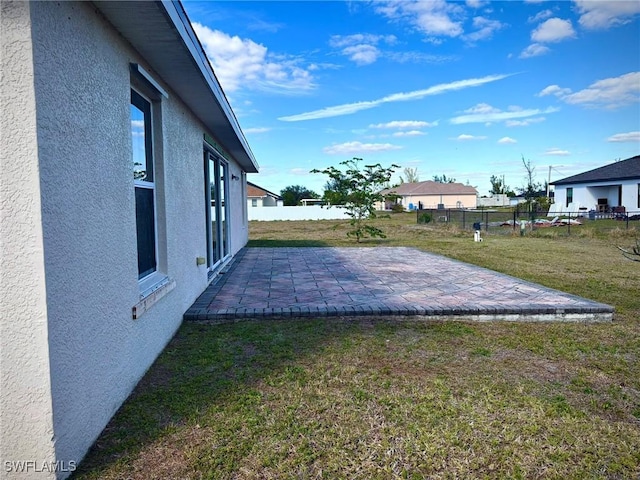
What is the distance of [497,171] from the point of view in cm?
5841

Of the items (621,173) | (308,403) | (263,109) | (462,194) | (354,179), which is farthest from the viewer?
(462,194)

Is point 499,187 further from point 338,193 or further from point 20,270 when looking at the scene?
point 20,270

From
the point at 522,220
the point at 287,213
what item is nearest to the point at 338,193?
the point at 522,220

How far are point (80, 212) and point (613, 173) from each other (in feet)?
125

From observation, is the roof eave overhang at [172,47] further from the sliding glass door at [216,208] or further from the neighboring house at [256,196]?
the neighboring house at [256,196]

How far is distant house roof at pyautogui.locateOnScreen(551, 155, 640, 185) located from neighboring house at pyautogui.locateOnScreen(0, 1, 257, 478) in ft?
114

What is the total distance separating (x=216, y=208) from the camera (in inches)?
342

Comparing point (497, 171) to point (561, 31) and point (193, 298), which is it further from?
point (193, 298)

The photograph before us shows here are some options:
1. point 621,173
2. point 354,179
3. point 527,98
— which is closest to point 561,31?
point 527,98

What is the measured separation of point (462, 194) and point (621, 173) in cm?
2702

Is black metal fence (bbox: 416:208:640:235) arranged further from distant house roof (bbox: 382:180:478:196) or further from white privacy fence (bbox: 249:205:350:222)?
distant house roof (bbox: 382:180:478:196)

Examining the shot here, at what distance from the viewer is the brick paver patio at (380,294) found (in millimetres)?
5266

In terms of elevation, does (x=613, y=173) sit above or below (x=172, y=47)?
above

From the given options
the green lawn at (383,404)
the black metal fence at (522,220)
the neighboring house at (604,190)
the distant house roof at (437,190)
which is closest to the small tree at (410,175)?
the distant house roof at (437,190)
